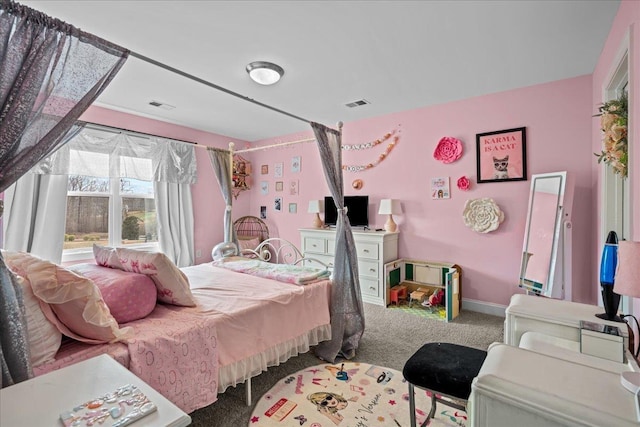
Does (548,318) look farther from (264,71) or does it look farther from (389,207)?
(264,71)

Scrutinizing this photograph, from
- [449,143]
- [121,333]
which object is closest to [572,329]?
[121,333]

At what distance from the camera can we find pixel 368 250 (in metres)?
4.02

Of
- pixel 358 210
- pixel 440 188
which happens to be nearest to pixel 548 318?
pixel 440 188

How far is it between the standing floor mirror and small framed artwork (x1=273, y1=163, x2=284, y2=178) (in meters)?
3.76

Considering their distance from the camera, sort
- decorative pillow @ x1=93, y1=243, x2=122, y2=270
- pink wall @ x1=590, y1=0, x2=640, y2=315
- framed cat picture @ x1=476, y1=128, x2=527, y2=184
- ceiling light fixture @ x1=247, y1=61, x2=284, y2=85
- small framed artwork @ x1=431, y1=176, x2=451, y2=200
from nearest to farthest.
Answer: pink wall @ x1=590, y1=0, x2=640, y2=315
decorative pillow @ x1=93, y1=243, x2=122, y2=270
ceiling light fixture @ x1=247, y1=61, x2=284, y2=85
framed cat picture @ x1=476, y1=128, x2=527, y2=184
small framed artwork @ x1=431, y1=176, x2=451, y2=200

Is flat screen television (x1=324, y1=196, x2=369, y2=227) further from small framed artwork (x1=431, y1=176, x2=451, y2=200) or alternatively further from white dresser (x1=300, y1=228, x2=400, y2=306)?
small framed artwork (x1=431, y1=176, x2=451, y2=200)

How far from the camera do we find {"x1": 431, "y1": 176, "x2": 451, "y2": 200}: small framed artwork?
12.6 feet

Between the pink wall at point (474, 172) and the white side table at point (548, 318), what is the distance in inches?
67.6

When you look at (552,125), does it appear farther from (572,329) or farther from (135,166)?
(135,166)

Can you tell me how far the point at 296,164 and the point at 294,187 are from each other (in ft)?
1.33

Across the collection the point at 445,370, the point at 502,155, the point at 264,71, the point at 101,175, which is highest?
the point at 264,71

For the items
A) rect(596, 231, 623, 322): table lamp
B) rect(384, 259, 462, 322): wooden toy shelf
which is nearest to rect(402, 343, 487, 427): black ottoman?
rect(596, 231, 623, 322): table lamp

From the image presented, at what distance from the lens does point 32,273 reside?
1.30 metres

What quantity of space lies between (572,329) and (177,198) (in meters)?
4.72
